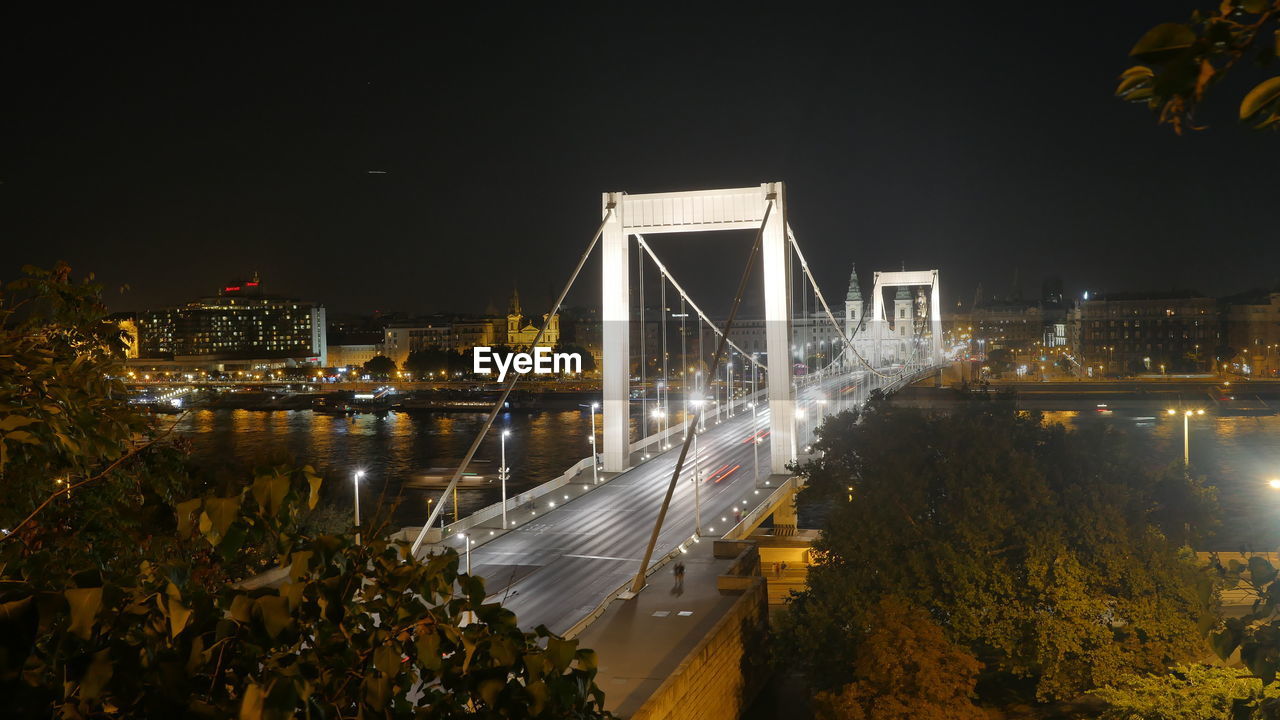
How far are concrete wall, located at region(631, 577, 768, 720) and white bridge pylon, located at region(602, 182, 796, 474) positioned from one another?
6.70m

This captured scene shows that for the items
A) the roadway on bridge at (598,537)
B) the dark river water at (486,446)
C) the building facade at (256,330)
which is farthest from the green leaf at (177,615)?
the building facade at (256,330)

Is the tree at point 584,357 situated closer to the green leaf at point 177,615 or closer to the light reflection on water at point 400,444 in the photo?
the light reflection on water at point 400,444

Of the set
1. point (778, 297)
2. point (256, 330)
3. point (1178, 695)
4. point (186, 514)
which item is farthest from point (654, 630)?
point (256, 330)

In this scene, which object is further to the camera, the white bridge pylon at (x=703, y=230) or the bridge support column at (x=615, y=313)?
the bridge support column at (x=615, y=313)

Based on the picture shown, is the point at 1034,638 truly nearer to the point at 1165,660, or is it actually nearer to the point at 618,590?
the point at 1165,660

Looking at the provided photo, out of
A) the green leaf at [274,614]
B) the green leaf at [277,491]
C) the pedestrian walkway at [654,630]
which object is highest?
the green leaf at [277,491]

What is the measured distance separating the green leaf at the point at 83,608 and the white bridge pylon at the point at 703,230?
18313 millimetres

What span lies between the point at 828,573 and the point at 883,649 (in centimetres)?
208

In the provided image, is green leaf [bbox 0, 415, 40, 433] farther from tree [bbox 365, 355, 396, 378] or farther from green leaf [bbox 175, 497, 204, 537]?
tree [bbox 365, 355, 396, 378]

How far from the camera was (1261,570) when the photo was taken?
2.20m

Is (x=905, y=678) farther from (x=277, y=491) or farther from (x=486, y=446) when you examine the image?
(x=486, y=446)

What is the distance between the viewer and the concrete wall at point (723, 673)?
9711 millimetres

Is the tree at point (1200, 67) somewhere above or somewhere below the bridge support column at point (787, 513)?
above

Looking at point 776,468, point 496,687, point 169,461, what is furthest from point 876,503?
point 496,687
